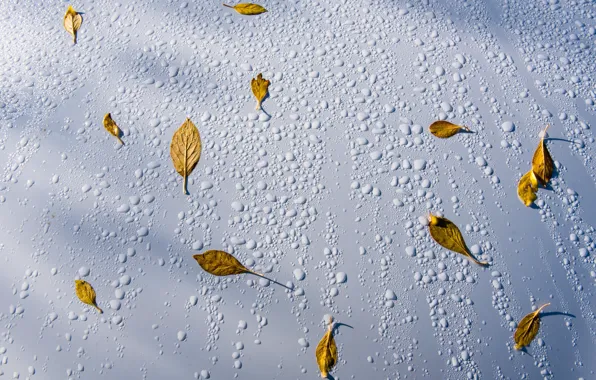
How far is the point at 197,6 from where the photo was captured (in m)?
0.94

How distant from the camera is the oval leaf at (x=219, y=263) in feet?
2.41

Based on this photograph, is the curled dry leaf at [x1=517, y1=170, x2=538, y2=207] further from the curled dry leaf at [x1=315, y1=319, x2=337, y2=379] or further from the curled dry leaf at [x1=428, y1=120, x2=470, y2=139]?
the curled dry leaf at [x1=315, y1=319, x2=337, y2=379]

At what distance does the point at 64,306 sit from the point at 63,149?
0.30m

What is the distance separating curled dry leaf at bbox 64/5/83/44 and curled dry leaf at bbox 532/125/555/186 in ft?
3.17

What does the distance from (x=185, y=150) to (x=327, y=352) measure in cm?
44

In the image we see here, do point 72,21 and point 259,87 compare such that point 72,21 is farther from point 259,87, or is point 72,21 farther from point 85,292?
point 85,292

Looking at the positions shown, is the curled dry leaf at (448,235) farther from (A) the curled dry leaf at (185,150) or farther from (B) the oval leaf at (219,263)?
(A) the curled dry leaf at (185,150)

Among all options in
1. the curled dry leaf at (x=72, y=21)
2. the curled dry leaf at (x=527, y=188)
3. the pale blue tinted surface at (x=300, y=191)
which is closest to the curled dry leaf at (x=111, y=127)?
the pale blue tinted surface at (x=300, y=191)

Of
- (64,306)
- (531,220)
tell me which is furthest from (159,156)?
(531,220)

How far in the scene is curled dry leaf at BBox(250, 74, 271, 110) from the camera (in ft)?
2.77

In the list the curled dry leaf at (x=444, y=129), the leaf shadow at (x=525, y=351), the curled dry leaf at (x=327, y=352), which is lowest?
the curled dry leaf at (x=327, y=352)

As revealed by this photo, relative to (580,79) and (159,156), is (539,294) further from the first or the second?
(159,156)

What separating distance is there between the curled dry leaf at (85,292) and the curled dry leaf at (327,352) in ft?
1.25

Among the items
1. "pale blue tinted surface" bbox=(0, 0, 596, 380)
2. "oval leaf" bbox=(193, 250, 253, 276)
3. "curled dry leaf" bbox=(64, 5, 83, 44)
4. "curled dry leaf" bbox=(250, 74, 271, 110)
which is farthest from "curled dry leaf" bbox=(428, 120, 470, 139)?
"curled dry leaf" bbox=(64, 5, 83, 44)
